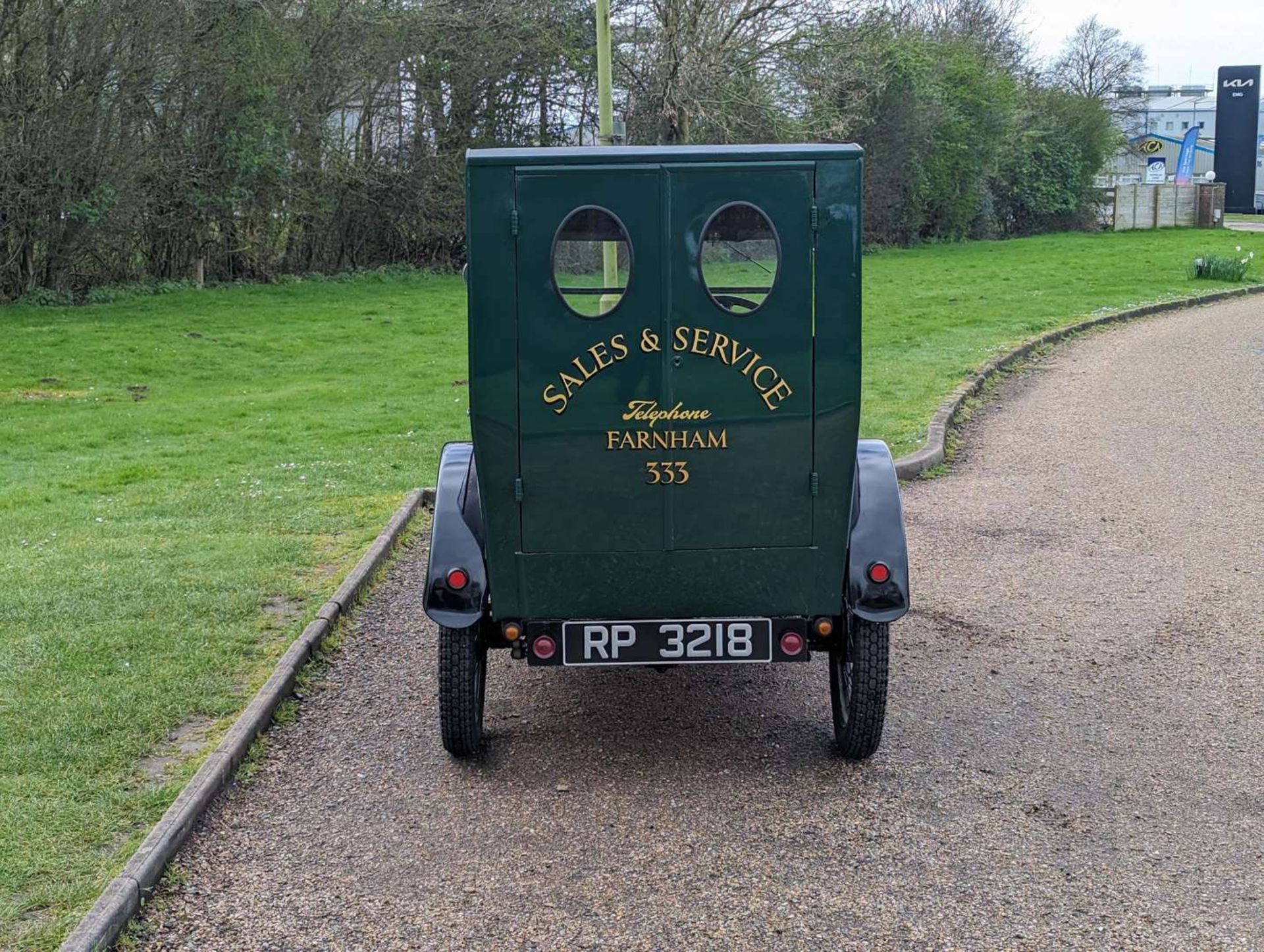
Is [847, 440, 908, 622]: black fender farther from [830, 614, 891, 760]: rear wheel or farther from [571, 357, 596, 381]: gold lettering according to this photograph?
[571, 357, 596, 381]: gold lettering

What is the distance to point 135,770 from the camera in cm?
476

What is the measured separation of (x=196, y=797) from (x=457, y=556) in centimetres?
121

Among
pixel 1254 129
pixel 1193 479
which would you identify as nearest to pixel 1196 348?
pixel 1193 479

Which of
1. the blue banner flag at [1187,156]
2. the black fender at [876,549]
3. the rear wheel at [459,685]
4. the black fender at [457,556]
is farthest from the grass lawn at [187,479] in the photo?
the blue banner flag at [1187,156]

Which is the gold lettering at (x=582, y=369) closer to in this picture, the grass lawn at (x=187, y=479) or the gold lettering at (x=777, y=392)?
the gold lettering at (x=777, y=392)

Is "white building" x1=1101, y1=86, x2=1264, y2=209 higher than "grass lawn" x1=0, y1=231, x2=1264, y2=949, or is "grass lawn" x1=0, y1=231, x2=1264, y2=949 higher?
"white building" x1=1101, y1=86, x2=1264, y2=209

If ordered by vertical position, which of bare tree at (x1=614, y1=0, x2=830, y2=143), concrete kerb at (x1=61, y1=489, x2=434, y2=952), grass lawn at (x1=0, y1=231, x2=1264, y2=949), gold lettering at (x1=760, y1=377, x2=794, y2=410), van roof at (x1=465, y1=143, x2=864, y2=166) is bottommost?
concrete kerb at (x1=61, y1=489, x2=434, y2=952)

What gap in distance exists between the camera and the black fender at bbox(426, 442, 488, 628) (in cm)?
492

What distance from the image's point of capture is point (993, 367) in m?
15.2

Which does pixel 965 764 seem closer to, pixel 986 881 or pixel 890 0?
pixel 986 881

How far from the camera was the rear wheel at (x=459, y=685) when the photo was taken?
493 cm

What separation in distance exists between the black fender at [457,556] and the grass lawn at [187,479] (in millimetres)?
1053

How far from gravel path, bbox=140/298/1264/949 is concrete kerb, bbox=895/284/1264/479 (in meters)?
1.28

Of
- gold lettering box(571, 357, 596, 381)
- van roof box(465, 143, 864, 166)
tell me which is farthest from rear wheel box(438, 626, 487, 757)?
van roof box(465, 143, 864, 166)
